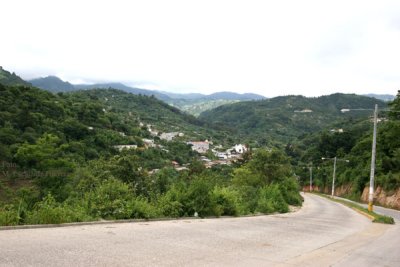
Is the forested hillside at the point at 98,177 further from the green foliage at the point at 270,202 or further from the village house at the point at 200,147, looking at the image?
the village house at the point at 200,147

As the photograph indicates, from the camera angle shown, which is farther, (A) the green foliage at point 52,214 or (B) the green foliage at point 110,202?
(B) the green foliage at point 110,202

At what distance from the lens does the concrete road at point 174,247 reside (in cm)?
672

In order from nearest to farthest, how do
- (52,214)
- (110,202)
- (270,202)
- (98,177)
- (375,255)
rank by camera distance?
(52,214) → (375,255) → (110,202) → (98,177) → (270,202)

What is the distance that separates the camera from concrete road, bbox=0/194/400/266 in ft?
22.1

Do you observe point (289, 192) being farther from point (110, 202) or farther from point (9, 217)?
point (9, 217)

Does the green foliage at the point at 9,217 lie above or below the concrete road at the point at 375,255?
above

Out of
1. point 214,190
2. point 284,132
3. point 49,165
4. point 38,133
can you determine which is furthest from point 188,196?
point 284,132

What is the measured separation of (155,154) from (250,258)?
3336 inches

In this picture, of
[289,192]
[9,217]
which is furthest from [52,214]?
[289,192]

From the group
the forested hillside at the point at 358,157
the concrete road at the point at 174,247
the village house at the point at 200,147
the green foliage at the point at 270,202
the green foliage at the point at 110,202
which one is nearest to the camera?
the concrete road at the point at 174,247

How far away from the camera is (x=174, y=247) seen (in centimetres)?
843

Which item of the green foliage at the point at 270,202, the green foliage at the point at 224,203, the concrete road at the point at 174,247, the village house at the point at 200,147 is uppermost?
the concrete road at the point at 174,247

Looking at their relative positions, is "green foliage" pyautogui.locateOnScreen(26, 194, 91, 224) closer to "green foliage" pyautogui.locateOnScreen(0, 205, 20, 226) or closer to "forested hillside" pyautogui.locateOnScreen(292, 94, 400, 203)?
"green foliage" pyautogui.locateOnScreen(0, 205, 20, 226)

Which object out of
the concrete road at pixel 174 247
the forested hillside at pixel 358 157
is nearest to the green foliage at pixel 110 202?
the concrete road at pixel 174 247
